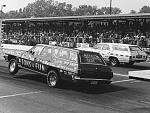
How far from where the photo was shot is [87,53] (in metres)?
11.9

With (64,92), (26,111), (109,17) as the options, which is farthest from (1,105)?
(109,17)

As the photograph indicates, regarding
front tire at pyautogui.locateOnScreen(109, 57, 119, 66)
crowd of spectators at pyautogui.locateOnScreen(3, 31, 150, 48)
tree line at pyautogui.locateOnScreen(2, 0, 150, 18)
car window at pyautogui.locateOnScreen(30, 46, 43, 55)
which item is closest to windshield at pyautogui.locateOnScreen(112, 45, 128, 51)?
front tire at pyautogui.locateOnScreen(109, 57, 119, 66)

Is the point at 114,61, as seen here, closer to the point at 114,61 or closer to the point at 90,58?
the point at 114,61

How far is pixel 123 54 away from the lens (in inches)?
822

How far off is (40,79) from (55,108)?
17.5ft

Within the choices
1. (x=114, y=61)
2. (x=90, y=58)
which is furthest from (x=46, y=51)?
(x=114, y=61)

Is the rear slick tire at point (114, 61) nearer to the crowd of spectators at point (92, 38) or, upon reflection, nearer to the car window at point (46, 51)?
the crowd of spectators at point (92, 38)

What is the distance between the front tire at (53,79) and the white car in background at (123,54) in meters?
9.74

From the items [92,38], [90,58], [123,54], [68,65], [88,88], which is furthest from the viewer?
[92,38]

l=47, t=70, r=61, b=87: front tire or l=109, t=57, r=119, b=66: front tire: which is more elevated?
l=109, t=57, r=119, b=66: front tire

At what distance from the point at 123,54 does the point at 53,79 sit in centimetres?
1005

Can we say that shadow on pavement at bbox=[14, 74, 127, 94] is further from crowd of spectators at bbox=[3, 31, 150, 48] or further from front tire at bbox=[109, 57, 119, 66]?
crowd of spectators at bbox=[3, 31, 150, 48]

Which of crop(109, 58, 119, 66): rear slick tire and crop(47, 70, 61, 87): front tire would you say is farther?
crop(109, 58, 119, 66): rear slick tire

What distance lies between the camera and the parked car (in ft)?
36.3
